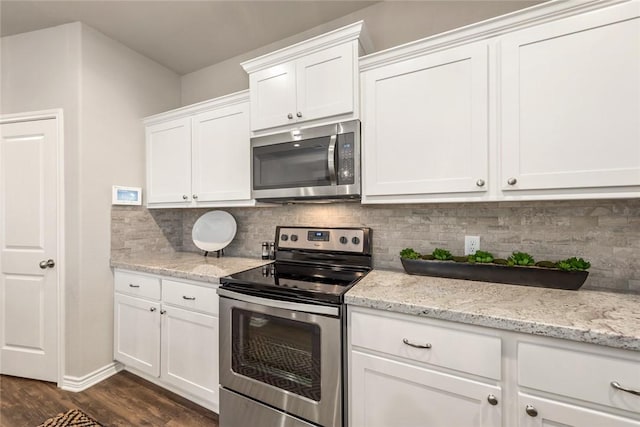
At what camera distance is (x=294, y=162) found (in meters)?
1.82

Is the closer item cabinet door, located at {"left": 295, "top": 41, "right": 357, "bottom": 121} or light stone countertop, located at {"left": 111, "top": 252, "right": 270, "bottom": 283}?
cabinet door, located at {"left": 295, "top": 41, "right": 357, "bottom": 121}

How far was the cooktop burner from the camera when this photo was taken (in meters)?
1.42

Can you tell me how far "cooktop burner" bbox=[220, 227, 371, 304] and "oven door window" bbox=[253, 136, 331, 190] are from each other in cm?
44

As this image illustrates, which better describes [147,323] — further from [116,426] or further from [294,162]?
[294,162]

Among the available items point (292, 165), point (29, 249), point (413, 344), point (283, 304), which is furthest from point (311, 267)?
point (29, 249)

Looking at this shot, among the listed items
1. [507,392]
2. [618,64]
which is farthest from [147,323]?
[618,64]

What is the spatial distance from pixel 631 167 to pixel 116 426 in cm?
297

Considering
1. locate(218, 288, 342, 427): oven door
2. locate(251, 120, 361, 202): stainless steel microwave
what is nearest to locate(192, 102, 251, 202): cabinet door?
locate(251, 120, 361, 202): stainless steel microwave

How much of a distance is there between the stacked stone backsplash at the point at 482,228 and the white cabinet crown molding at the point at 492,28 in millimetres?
860

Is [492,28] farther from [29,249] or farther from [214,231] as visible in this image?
[29,249]

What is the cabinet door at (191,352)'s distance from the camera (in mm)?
1722

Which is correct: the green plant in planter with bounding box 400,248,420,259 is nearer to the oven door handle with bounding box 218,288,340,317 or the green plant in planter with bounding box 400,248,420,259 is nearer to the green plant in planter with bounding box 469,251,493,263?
the green plant in planter with bounding box 469,251,493,263

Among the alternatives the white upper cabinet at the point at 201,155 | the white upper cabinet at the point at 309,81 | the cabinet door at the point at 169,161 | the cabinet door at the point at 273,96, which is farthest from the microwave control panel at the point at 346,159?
the cabinet door at the point at 169,161

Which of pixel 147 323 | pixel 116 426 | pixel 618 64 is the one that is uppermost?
pixel 618 64
